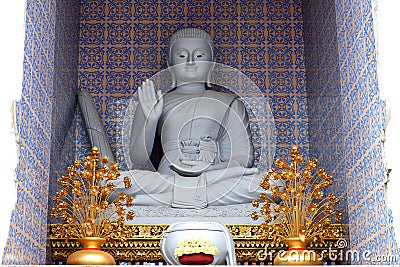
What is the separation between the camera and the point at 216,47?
529cm

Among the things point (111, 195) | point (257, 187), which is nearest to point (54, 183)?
point (111, 195)

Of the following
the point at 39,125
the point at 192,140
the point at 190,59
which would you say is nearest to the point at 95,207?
the point at 39,125

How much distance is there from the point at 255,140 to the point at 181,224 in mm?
1950

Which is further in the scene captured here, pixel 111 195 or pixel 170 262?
pixel 111 195

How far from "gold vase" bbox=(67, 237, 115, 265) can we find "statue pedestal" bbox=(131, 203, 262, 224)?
0.59m

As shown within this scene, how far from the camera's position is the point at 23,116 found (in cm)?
334

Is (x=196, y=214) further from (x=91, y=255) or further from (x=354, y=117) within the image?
(x=354, y=117)

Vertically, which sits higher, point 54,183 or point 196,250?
point 54,183

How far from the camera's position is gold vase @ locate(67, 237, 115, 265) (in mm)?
3439

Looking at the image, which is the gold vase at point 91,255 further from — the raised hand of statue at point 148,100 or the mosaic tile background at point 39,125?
the raised hand of statue at point 148,100

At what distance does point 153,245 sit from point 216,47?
169 centimetres

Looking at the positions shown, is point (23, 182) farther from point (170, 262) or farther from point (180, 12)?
point (180, 12)

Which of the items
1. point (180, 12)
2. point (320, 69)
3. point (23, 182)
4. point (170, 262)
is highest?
point (180, 12)

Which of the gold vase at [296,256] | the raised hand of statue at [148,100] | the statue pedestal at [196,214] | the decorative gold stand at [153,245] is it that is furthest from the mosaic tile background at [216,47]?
the gold vase at [296,256]
